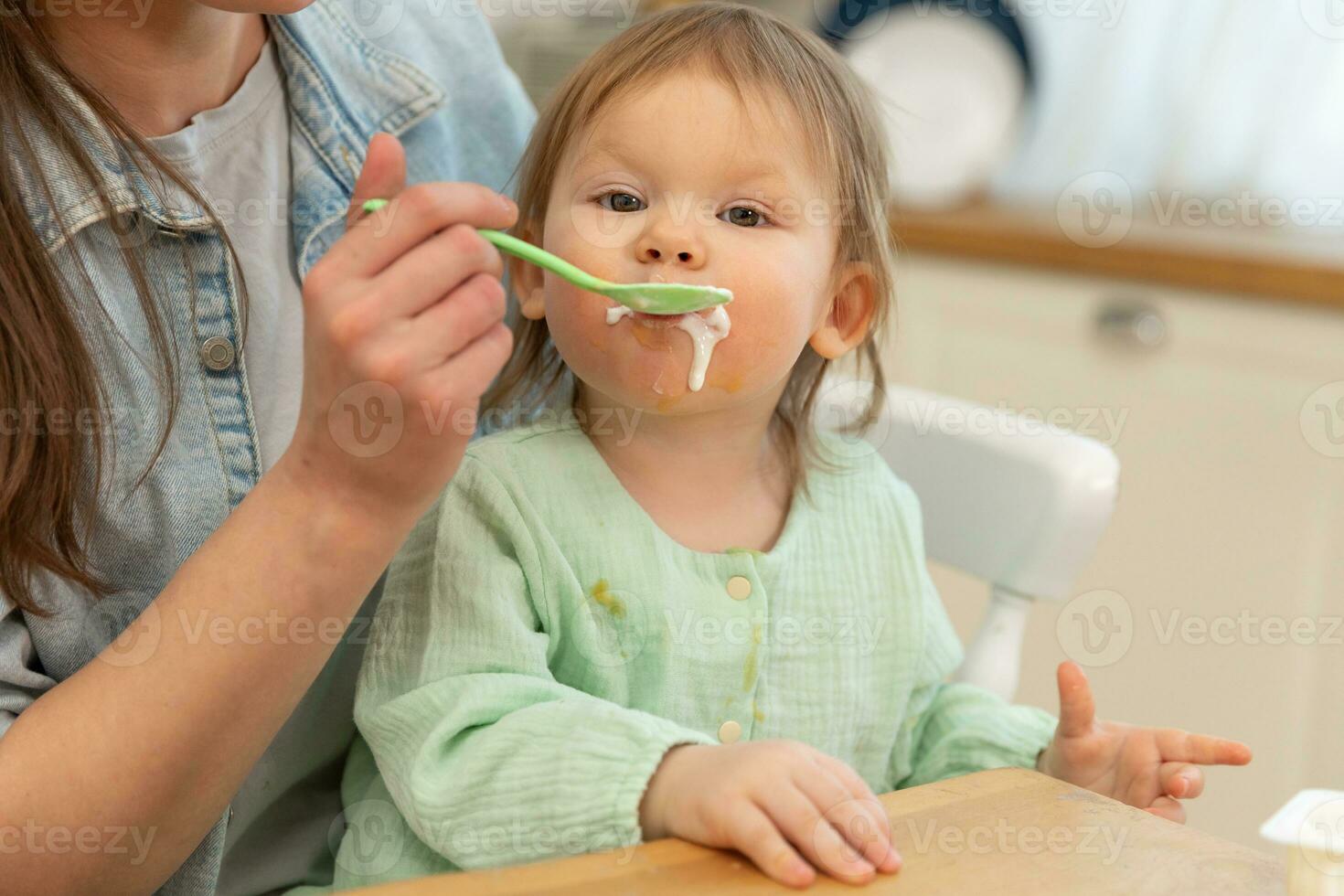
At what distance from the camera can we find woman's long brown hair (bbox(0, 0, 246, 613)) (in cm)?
74

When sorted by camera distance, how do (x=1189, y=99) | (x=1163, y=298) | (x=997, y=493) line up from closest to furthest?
(x=997, y=493)
(x=1163, y=298)
(x=1189, y=99)

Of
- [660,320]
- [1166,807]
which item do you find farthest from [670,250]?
[1166,807]

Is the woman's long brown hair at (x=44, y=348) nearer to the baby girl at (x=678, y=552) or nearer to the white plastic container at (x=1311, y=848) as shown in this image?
the baby girl at (x=678, y=552)

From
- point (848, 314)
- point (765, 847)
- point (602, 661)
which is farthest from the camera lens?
point (848, 314)

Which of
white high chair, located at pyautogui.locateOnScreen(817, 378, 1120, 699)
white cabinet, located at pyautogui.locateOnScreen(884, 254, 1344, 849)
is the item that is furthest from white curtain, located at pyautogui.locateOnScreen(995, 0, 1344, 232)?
white high chair, located at pyautogui.locateOnScreen(817, 378, 1120, 699)

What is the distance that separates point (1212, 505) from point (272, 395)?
61.4 inches

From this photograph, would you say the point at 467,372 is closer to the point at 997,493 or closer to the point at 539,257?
the point at 539,257

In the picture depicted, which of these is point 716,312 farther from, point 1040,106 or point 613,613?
point 1040,106

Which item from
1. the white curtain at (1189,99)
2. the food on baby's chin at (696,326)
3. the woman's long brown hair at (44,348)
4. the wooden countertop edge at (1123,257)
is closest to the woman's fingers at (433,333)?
the food on baby's chin at (696,326)

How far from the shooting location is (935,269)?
88.8 inches

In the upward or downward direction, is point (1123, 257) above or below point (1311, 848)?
above

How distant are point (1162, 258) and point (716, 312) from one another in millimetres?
1376

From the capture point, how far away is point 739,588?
89cm

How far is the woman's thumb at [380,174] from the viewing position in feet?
2.16
